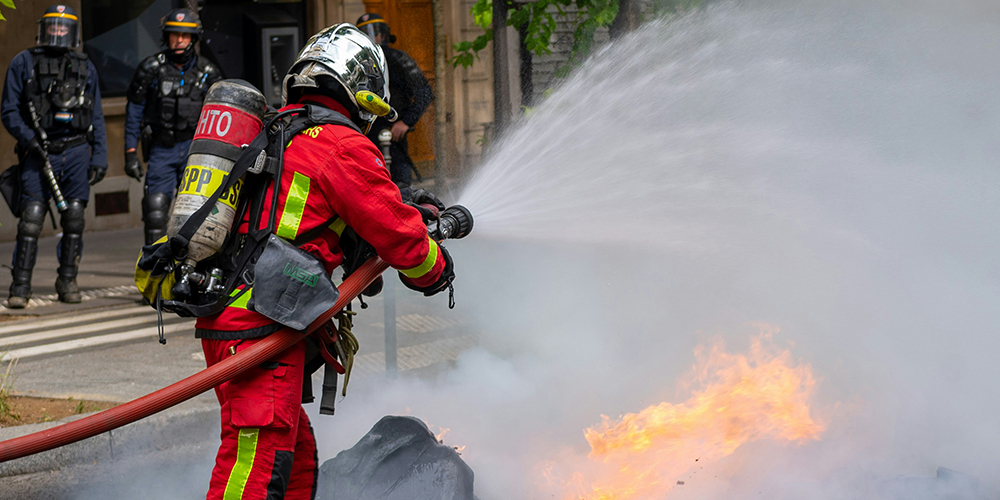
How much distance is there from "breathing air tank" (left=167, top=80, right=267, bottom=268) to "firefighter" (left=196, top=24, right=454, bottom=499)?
125mm

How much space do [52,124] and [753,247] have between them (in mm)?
4770

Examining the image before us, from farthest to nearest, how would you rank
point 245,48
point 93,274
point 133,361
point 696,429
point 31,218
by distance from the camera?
point 245,48 < point 93,274 < point 31,218 < point 133,361 < point 696,429

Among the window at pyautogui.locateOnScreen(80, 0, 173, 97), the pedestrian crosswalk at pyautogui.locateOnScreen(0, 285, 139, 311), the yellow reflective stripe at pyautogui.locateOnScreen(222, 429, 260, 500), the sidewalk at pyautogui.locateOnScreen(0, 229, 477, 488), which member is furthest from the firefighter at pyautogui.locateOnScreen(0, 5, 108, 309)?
the yellow reflective stripe at pyautogui.locateOnScreen(222, 429, 260, 500)

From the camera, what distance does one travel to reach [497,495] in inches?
146

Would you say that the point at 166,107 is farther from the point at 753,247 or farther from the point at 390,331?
the point at 753,247

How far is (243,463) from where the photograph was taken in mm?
2699

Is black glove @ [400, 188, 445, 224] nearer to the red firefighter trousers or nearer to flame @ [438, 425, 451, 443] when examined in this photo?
the red firefighter trousers

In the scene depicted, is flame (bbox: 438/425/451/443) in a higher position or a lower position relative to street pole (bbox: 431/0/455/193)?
lower

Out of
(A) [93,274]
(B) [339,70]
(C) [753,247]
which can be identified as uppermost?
(B) [339,70]

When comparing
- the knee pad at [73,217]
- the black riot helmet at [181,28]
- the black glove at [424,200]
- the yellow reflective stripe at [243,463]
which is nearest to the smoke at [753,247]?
the black glove at [424,200]

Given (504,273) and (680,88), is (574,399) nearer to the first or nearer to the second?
(504,273)

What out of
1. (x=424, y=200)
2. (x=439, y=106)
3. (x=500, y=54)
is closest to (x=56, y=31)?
(x=439, y=106)

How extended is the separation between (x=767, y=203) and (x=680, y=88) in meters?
0.90

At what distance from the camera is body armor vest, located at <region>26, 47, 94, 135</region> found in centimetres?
664
